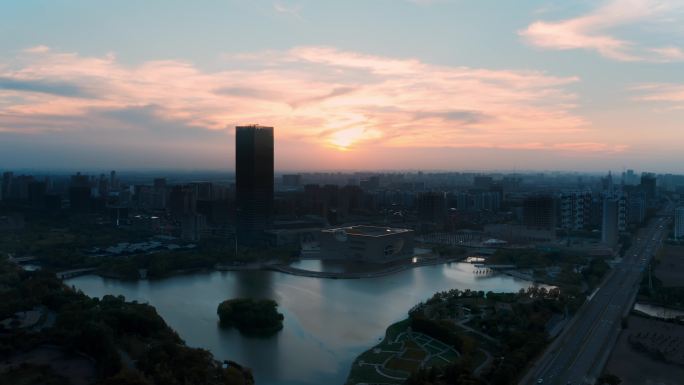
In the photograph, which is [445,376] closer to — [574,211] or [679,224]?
[679,224]

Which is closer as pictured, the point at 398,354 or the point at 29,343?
the point at 29,343

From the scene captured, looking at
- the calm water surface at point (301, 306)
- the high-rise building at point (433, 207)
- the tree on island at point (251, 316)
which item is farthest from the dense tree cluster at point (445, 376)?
the high-rise building at point (433, 207)

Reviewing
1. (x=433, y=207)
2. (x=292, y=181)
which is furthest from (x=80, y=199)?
(x=292, y=181)

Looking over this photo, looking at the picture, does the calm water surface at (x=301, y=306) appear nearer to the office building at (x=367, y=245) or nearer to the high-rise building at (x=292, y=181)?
the office building at (x=367, y=245)

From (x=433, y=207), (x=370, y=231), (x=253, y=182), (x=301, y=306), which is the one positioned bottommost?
(x=301, y=306)

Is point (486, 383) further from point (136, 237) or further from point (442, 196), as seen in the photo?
point (442, 196)

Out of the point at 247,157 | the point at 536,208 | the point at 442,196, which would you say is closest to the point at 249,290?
the point at 247,157

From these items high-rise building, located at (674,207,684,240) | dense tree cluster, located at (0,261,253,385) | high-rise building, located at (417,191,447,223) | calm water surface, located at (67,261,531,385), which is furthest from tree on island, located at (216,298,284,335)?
high-rise building, located at (674,207,684,240)
